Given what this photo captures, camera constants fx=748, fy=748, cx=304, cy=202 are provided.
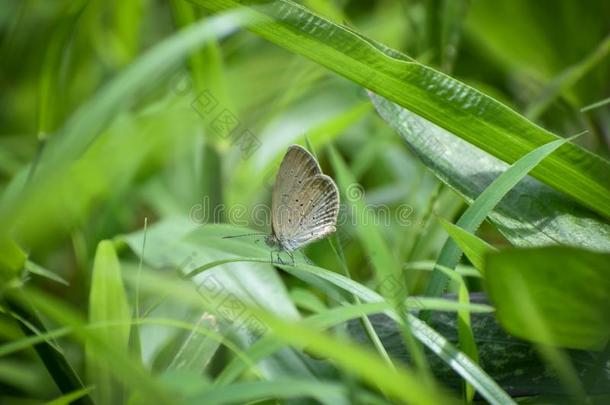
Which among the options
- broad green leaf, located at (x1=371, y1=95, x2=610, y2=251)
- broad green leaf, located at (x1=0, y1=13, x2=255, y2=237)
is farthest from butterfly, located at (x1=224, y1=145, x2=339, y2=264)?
broad green leaf, located at (x1=0, y1=13, x2=255, y2=237)

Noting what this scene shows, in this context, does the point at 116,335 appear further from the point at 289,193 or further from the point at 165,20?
the point at 165,20

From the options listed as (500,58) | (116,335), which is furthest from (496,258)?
(500,58)

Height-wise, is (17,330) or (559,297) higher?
(17,330)

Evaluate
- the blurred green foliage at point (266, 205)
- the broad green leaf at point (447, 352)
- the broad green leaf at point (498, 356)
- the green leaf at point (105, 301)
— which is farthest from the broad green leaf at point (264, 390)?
the green leaf at point (105, 301)

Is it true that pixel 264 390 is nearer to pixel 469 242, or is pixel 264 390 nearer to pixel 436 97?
pixel 469 242

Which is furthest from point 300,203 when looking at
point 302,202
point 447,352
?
point 447,352

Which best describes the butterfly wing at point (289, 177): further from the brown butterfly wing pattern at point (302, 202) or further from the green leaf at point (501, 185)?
the green leaf at point (501, 185)
